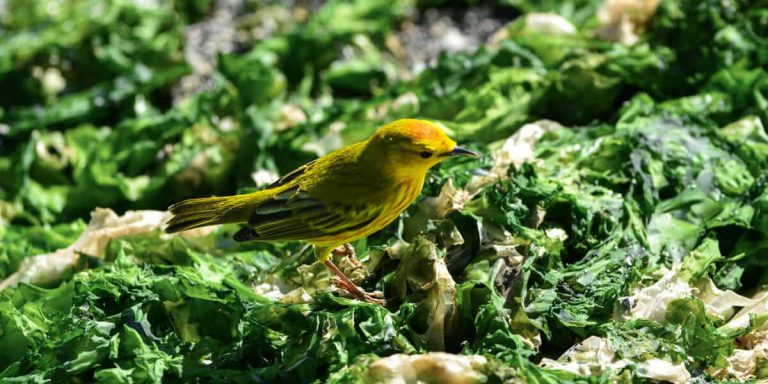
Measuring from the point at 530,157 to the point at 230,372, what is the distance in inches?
72.7

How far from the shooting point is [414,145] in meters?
3.44

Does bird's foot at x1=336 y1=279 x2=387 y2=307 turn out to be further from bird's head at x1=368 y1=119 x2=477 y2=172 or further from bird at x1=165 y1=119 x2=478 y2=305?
bird's head at x1=368 y1=119 x2=477 y2=172

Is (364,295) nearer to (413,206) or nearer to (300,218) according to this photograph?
(300,218)

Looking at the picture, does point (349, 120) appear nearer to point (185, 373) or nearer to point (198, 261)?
point (198, 261)

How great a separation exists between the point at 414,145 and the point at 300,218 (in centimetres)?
54

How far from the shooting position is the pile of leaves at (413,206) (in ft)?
10.8

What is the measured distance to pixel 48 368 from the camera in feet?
10.8

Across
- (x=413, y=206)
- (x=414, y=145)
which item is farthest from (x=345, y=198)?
(x=413, y=206)

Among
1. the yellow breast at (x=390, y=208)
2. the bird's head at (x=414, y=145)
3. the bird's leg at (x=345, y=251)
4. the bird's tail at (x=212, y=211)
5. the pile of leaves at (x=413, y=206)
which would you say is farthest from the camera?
the bird's leg at (x=345, y=251)

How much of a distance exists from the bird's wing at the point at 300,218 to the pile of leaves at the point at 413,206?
0.72 feet

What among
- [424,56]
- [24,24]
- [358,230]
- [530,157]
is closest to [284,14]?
[424,56]

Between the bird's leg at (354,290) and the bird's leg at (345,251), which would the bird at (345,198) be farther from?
the bird's leg at (345,251)

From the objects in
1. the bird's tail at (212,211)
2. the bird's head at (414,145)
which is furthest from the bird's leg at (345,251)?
the bird's head at (414,145)

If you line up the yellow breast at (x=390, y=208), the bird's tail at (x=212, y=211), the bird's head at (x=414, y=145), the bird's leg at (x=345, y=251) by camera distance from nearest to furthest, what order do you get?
the bird's head at (x=414, y=145) < the yellow breast at (x=390, y=208) < the bird's tail at (x=212, y=211) < the bird's leg at (x=345, y=251)
